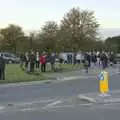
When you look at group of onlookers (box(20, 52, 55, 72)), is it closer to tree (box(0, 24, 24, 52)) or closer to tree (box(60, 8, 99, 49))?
tree (box(60, 8, 99, 49))

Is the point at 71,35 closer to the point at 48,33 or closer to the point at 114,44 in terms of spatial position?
the point at 48,33

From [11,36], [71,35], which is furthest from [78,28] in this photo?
[11,36]

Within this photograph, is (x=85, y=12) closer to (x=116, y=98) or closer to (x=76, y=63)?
(x=76, y=63)

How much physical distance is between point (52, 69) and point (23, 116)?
85.0 ft

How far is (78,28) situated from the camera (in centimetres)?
9550

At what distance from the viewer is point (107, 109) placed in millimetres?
13172

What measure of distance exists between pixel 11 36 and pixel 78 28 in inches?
1258

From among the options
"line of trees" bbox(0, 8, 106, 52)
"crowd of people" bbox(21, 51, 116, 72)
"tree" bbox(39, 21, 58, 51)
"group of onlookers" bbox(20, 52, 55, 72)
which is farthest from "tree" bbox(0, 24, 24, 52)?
"group of onlookers" bbox(20, 52, 55, 72)

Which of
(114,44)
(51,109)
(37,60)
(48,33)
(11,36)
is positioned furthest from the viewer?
(11,36)

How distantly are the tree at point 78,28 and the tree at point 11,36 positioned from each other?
1004 inches

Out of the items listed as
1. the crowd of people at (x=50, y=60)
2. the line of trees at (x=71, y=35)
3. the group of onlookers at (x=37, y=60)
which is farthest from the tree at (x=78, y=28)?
the group of onlookers at (x=37, y=60)

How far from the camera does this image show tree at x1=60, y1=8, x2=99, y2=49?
9100 cm

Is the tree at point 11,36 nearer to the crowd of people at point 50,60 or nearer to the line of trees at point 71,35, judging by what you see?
the line of trees at point 71,35

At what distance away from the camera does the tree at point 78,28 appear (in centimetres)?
9100
